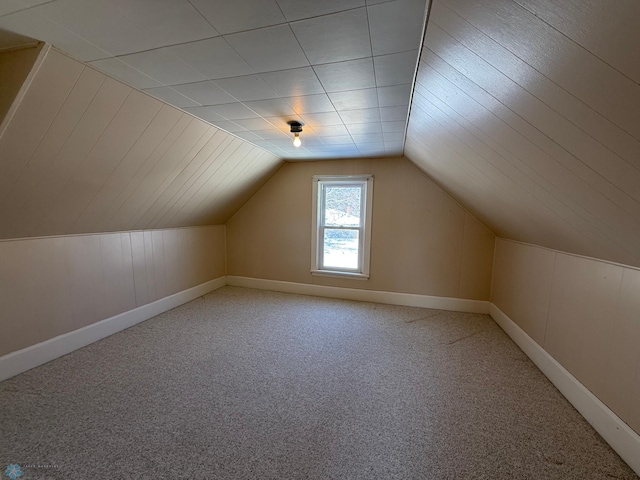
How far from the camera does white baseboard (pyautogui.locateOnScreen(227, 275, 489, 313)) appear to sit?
3666 millimetres

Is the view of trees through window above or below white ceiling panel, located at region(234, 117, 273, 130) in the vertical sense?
below

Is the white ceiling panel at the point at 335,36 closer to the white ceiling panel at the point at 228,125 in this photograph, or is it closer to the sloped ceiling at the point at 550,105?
the sloped ceiling at the point at 550,105

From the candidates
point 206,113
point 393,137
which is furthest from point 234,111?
point 393,137

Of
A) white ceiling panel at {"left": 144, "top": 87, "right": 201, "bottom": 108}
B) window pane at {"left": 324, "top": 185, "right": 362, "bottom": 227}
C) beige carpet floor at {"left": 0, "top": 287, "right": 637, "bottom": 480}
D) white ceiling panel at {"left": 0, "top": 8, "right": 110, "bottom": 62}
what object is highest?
white ceiling panel at {"left": 144, "top": 87, "right": 201, "bottom": 108}

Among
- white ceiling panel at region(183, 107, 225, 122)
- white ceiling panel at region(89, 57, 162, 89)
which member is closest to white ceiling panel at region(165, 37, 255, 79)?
white ceiling panel at region(89, 57, 162, 89)

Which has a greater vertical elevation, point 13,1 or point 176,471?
point 13,1

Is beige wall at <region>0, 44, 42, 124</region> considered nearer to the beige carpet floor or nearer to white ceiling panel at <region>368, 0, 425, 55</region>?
white ceiling panel at <region>368, 0, 425, 55</region>

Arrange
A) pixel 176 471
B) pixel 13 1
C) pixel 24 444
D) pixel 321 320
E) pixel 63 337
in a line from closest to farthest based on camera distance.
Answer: pixel 13 1 → pixel 176 471 → pixel 24 444 → pixel 63 337 → pixel 321 320

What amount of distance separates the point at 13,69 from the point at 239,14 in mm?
1262

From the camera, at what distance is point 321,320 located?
11.1 ft

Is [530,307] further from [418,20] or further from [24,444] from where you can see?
[24,444]

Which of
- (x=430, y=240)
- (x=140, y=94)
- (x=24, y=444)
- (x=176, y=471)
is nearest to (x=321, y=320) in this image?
(x=430, y=240)

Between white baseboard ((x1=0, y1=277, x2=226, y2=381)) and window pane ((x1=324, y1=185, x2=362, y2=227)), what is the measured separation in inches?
97.9

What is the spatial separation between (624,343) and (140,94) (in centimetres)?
343
